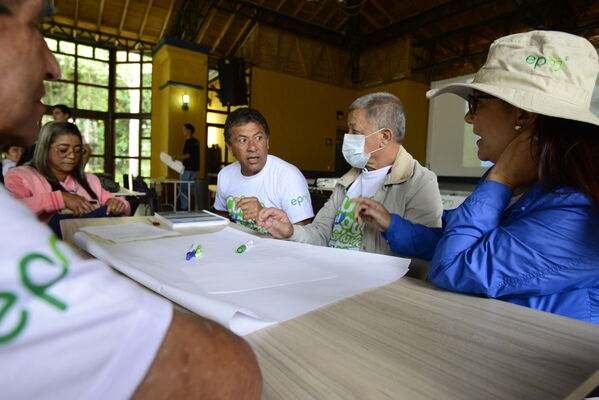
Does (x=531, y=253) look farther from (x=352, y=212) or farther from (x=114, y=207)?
(x=114, y=207)

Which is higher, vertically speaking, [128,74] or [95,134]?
[128,74]

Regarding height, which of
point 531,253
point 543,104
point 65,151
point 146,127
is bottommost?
point 531,253

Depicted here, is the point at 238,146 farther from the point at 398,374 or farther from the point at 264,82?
the point at 264,82

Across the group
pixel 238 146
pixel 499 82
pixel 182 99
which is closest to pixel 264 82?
pixel 182 99

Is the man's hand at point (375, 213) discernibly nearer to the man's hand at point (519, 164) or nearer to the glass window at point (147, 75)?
the man's hand at point (519, 164)

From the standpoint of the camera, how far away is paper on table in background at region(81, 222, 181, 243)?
121 centimetres

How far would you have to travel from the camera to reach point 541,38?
0.84m

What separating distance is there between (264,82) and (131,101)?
413 centimetres

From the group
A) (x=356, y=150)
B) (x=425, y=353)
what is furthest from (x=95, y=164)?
(x=425, y=353)

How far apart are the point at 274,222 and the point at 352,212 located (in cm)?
48

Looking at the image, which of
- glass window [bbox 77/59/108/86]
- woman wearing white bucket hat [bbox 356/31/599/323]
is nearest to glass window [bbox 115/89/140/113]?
glass window [bbox 77/59/108/86]

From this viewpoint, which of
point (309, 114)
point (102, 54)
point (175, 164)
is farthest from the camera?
point (309, 114)

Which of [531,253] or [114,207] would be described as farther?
[114,207]

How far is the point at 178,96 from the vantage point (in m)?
8.67
